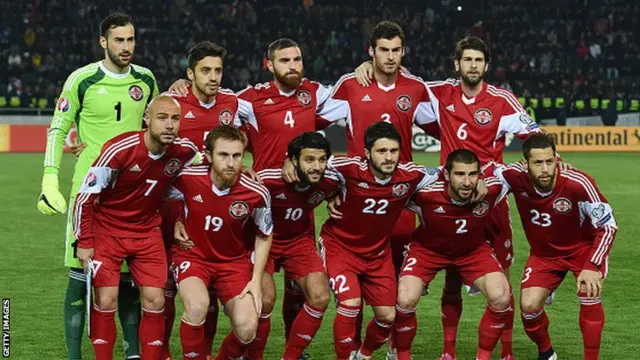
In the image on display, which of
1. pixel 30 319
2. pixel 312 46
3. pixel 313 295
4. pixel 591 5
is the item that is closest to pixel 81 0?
pixel 312 46

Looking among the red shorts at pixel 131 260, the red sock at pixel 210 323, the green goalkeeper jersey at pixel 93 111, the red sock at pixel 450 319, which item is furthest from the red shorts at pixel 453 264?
the green goalkeeper jersey at pixel 93 111

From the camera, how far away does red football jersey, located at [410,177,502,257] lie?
7137mm

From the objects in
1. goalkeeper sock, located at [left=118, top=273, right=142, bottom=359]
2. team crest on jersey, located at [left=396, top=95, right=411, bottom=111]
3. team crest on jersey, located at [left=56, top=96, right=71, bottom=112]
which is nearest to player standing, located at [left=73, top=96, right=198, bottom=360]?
goalkeeper sock, located at [left=118, top=273, right=142, bottom=359]

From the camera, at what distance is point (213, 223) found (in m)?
6.78

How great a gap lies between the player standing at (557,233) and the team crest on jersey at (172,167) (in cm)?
207

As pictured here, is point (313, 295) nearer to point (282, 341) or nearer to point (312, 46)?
point (282, 341)

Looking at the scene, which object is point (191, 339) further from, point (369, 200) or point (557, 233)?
point (557, 233)

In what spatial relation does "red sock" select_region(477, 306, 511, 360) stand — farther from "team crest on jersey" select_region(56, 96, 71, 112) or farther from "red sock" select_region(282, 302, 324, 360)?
"team crest on jersey" select_region(56, 96, 71, 112)

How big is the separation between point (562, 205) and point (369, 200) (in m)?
1.23

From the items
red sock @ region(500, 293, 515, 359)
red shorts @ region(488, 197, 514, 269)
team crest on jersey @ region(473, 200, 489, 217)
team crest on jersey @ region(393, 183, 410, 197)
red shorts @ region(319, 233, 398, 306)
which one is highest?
team crest on jersey @ region(393, 183, 410, 197)

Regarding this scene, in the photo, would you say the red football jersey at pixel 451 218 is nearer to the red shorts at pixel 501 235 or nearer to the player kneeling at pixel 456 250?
the player kneeling at pixel 456 250

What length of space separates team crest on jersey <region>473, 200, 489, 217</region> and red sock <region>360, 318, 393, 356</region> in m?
0.90

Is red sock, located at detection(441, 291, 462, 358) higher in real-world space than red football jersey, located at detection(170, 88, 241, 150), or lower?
lower

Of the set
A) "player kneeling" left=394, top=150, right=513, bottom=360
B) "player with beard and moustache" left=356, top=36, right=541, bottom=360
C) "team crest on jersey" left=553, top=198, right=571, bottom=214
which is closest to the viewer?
"player kneeling" left=394, top=150, right=513, bottom=360
